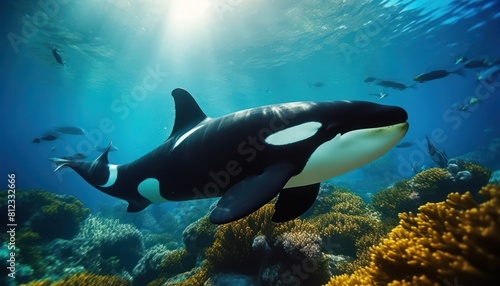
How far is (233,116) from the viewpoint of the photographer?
3164mm

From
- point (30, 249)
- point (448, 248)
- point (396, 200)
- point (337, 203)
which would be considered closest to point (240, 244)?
point (448, 248)

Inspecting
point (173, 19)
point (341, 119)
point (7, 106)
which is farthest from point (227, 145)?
point (7, 106)

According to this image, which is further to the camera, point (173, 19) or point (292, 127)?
point (173, 19)

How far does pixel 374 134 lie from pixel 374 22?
82.4 ft

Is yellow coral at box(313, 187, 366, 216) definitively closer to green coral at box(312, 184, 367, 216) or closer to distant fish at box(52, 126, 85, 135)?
green coral at box(312, 184, 367, 216)

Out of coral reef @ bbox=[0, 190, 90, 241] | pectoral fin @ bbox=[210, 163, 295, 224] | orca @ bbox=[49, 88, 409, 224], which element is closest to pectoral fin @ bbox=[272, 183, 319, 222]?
orca @ bbox=[49, 88, 409, 224]

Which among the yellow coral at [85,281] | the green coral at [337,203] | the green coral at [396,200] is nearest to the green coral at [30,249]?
Result: the yellow coral at [85,281]

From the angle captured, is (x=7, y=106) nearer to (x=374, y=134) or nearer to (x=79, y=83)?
(x=79, y=83)

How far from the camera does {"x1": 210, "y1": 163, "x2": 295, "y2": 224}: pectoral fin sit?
191 cm

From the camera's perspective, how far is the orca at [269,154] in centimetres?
220

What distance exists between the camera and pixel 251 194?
2.09 meters

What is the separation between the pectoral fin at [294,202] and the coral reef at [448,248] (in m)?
0.84

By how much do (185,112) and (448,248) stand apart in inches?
141

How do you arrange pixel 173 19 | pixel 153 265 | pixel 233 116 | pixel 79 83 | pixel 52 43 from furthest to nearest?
1. pixel 79 83
2. pixel 52 43
3. pixel 173 19
4. pixel 153 265
5. pixel 233 116
